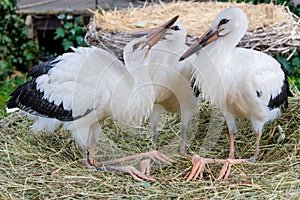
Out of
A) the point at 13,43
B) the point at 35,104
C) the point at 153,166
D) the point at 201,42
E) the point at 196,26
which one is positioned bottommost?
the point at 13,43

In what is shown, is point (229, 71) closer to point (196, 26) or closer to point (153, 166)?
point (153, 166)

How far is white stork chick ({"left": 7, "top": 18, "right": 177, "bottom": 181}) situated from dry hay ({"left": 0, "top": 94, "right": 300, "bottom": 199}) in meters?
0.16

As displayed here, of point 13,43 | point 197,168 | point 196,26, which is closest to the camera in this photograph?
→ point 197,168

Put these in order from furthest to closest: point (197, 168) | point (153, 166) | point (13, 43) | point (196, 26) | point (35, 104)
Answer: point (13, 43) < point (196, 26) < point (35, 104) < point (153, 166) < point (197, 168)

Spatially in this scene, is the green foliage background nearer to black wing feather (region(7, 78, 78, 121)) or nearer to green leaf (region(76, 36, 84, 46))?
green leaf (region(76, 36, 84, 46))

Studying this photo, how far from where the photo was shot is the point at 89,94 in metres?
2.98

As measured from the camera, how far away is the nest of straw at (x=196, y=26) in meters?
3.86

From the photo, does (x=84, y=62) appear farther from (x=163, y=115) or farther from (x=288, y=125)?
(x=288, y=125)

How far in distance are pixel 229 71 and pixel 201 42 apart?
0.20 meters

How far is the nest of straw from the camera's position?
3.86m

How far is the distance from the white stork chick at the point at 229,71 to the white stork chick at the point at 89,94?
247 mm

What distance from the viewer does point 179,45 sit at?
3115 mm

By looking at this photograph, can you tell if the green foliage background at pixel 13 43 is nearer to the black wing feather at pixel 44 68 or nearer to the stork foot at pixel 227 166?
the black wing feather at pixel 44 68

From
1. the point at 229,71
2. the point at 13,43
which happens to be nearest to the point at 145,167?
the point at 229,71
